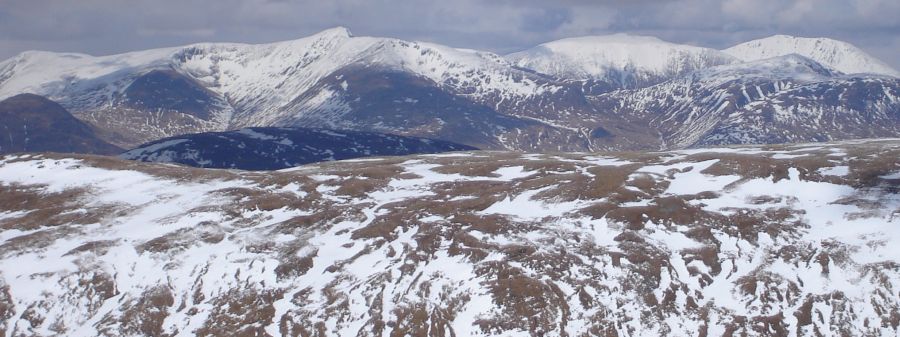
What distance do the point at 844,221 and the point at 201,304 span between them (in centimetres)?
9252

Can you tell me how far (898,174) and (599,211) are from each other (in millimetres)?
53226

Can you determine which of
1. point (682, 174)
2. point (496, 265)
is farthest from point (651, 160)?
point (496, 265)

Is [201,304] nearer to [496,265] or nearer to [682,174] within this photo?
[496,265]

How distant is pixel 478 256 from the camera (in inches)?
4633

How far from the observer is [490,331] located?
3974 inches

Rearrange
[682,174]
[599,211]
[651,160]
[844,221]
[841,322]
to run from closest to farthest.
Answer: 1. [841,322]
2. [844,221]
3. [599,211]
4. [682,174]
5. [651,160]

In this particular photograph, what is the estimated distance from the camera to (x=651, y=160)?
185250 millimetres

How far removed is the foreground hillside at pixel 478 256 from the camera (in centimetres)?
10344

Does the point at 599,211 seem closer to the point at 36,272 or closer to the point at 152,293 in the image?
the point at 152,293

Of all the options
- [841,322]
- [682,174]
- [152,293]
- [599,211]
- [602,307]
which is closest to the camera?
[841,322]

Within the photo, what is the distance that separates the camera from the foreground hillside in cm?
10344

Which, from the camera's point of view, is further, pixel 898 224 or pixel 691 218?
pixel 691 218

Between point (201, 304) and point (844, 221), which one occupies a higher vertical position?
point (844, 221)

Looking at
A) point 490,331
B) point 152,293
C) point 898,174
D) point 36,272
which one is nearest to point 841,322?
point 490,331
